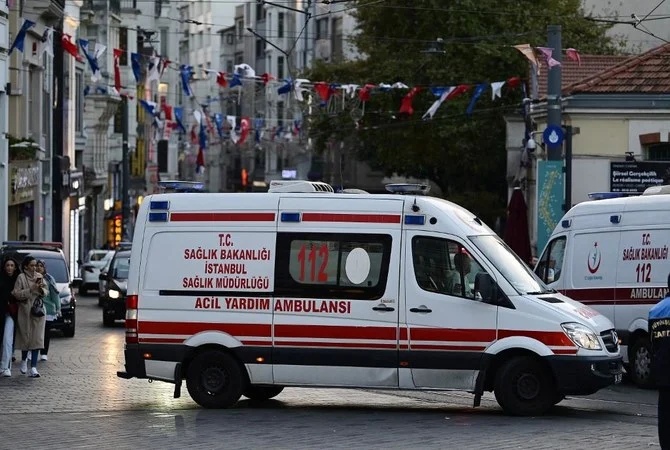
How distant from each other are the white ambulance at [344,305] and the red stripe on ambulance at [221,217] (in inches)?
0.4

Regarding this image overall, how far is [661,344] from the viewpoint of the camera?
11.8 m

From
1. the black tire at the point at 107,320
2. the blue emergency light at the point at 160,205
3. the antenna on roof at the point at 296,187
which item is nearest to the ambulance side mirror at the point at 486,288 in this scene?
the antenna on roof at the point at 296,187

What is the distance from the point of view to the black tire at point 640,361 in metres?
20.4

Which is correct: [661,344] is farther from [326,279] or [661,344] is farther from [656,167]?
[656,167]

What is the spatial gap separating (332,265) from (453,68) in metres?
36.1

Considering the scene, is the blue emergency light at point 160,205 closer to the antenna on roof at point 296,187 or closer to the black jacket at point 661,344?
the antenna on roof at point 296,187

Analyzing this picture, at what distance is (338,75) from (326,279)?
138 ft

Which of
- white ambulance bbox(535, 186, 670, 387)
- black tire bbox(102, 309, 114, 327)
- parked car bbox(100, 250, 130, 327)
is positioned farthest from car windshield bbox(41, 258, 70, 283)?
white ambulance bbox(535, 186, 670, 387)

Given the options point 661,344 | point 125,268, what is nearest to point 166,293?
point 661,344

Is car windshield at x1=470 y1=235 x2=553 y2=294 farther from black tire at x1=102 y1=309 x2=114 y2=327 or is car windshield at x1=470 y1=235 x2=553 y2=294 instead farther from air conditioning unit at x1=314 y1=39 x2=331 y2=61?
air conditioning unit at x1=314 y1=39 x2=331 y2=61

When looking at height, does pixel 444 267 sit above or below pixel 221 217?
below

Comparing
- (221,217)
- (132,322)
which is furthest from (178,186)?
(132,322)

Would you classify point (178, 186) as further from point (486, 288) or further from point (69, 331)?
point (69, 331)

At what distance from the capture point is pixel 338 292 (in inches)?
664
